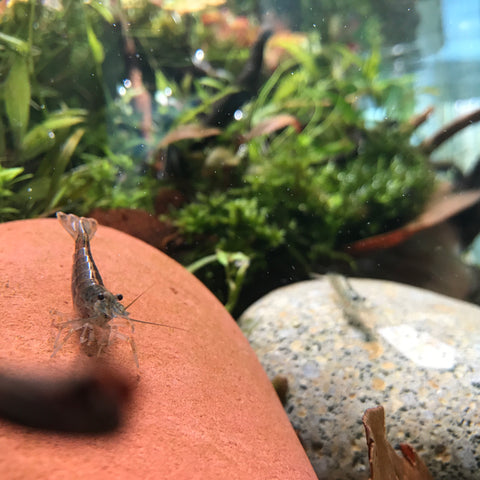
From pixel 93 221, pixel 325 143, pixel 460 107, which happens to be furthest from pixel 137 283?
pixel 460 107

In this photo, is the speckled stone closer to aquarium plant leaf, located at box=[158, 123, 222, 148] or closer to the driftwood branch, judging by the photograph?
aquarium plant leaf, located at box=[158, 123, 222, 148]

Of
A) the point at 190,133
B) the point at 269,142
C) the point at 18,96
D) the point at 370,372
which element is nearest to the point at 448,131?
the point at 269,142

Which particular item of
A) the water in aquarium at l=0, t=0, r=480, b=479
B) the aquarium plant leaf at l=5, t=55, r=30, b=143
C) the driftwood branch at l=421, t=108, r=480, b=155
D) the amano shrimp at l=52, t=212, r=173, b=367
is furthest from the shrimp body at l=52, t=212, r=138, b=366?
the driftwood branch at l=421, t=108, r=480, b=155

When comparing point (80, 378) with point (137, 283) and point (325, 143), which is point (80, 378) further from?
point (325, 143)

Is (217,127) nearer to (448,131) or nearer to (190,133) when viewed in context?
(190,133)

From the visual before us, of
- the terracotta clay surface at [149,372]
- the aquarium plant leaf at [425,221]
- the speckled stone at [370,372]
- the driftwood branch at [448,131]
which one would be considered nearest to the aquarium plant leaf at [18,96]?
the terracotta clay surface at [149,372]

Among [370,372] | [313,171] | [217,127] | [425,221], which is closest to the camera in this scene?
[370,372]
